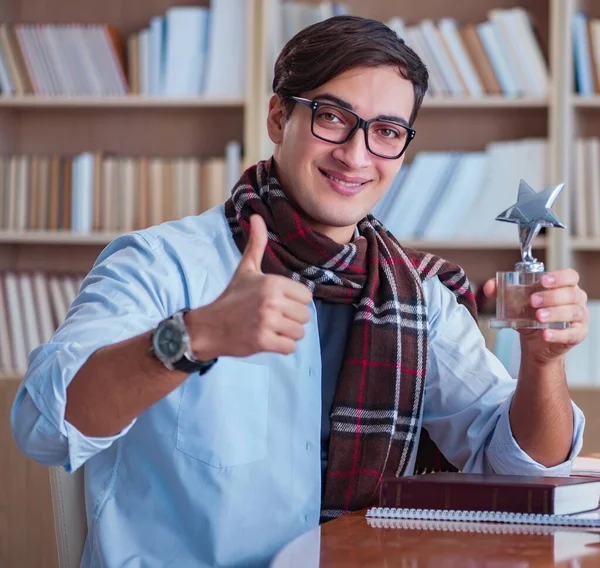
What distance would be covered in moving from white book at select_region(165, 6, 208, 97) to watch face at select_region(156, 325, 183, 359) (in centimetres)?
223

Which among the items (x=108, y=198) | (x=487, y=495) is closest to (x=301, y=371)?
(x=487, y=495)

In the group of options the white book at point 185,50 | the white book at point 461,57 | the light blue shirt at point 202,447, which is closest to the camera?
the light blue shirt at point 202,447

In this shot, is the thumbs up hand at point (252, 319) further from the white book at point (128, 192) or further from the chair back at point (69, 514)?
the white book at point (128, 192)

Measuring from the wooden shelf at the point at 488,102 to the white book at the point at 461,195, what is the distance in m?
0.16

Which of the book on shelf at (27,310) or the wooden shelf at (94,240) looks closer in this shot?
the wooden shelf at (94,240)

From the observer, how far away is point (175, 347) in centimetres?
104

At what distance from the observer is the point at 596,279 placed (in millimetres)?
3199

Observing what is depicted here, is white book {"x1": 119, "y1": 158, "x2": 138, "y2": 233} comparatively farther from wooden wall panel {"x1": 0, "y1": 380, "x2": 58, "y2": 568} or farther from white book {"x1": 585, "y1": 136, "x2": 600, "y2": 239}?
white book {"x1": 585, "y1": 136, "x2": 600, "y2": 239}

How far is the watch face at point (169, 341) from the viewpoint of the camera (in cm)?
103

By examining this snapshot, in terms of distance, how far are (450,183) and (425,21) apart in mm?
531

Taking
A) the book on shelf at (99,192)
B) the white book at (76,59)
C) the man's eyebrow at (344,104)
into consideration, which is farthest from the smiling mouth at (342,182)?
the white book at (76,59)

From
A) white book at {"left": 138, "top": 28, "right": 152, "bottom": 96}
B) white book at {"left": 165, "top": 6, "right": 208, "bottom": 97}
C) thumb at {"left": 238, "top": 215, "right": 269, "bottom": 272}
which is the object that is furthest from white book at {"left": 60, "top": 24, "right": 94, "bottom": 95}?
thumb at {"left": 238, "top": 215, "right": 269, "bottom": 272}

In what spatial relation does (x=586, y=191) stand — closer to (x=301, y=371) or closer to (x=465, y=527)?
(x=301, y=371)

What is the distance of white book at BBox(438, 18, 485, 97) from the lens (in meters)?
3.03
